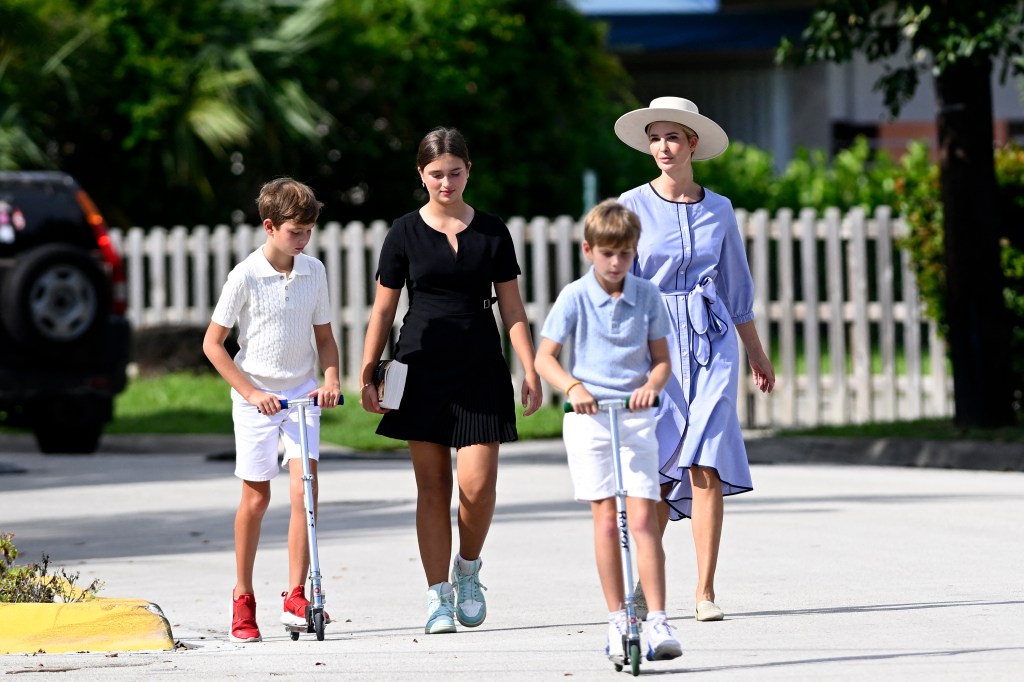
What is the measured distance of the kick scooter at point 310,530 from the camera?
21.9 ft

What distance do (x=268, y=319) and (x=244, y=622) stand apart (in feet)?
3.43

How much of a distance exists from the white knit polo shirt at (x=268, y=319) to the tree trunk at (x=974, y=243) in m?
7.67

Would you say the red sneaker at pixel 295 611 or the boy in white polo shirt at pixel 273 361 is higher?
the boy in white polo shirt at pixel 273 361

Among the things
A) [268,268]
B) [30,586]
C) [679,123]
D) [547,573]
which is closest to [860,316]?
[547,573]

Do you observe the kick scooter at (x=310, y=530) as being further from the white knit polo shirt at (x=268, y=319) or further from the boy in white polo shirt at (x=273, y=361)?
the white knit polo shirt at (x=268, y=319)

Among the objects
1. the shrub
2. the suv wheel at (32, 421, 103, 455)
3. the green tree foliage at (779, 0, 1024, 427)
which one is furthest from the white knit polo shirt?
the suv wheel at (32, 421, 103, 455)

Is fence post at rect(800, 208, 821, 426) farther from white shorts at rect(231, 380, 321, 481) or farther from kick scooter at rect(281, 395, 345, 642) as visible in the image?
kick scooter at rect(281, 395, 345, 642)

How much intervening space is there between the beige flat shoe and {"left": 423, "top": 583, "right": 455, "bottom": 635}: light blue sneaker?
863 mm

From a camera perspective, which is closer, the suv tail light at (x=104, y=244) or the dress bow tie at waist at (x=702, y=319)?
the dress bow tie at waist at (x=702, y=319)

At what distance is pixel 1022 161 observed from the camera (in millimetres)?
14375

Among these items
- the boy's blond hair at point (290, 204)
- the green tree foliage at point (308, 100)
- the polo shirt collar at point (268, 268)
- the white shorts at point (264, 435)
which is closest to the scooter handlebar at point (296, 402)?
the white shorts at point (264, 435)

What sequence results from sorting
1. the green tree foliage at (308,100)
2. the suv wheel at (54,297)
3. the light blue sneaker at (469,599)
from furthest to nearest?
the green tree foliage at (308,100) → the suv wheel at (54,297) → the light blue sneaker at (469,599)

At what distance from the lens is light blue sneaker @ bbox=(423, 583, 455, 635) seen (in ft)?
22.8

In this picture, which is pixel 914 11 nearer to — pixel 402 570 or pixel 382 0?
pixel 402 570
